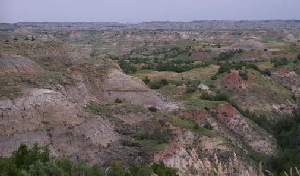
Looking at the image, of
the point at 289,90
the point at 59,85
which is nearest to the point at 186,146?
the point at 59,85

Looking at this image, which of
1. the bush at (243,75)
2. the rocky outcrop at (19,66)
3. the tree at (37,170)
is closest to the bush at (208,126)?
the rocky outcrop at (19,66)

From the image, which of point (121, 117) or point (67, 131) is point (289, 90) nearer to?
point (121, 117)

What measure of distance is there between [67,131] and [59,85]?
5524 millimetres

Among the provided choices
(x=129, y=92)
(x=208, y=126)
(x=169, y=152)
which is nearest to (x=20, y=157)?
(x=169, y=152)

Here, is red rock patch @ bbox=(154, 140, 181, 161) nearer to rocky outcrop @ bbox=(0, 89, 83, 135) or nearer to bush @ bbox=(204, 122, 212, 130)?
rocky outcrop @ bbox=(0, 89, 83, 135)

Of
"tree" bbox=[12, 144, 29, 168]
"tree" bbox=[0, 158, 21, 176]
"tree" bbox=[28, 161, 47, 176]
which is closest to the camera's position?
"tree" bbox=[0, 158, 21, 176]

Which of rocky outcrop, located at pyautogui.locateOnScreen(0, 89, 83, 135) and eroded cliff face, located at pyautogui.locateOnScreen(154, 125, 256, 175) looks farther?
eroded cliff face, located at pyautogui.locateOnScreen(154, 125, 256, 175)

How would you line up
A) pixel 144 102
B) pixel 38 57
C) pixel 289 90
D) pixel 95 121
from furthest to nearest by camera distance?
pixel 289 90, pixel 144 102, pixel 38 57, pixel 95 121

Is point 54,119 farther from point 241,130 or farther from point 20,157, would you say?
point 241,130

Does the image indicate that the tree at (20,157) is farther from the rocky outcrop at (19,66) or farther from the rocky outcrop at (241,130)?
the rocky outcrop at (241,130)

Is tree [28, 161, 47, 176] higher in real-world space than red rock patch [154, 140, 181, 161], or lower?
higher

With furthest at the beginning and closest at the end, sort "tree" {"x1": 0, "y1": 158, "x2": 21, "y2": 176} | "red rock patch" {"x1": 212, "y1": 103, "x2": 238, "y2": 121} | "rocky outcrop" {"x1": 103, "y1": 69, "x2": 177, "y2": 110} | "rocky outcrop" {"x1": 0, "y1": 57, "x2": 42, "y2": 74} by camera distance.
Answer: "red rock patch" {"x1": 212, "y1": 103, "x2": 238, "y2": 121}, "rocky outcrop" {"x1": 103, "y1": 69, "x2": 177, "y2": 110}, "rocky outcrop" {"x1": 0, "y1": 57, "x2": 42, "y2": 74}, "tree" {"x1": 0, "y1": 158, "x2": 21, "y2": 176}

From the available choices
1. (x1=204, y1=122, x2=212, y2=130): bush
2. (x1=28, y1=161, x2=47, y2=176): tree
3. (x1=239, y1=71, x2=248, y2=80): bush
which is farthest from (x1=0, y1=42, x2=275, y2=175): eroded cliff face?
(x1=239, y1=71, x2=248, y2=80): bush

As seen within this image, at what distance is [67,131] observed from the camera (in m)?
27.9
